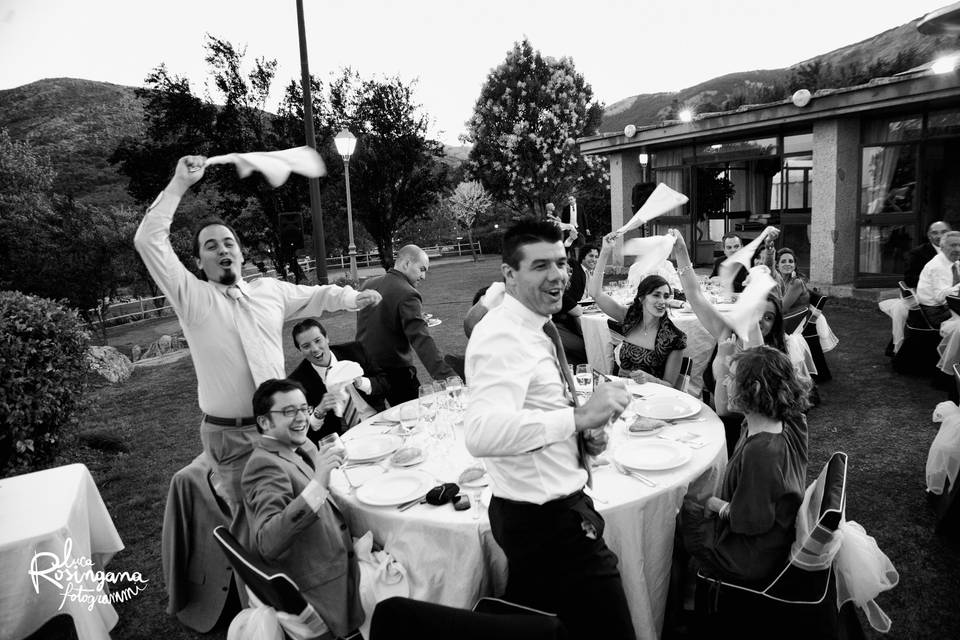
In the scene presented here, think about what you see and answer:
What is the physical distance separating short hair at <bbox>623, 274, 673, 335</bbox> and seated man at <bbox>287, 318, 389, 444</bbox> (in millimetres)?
2207

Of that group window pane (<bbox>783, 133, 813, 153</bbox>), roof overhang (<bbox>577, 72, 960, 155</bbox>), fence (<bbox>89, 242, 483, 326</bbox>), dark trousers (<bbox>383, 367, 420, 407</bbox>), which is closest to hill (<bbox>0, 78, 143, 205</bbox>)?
fence (<bbox>89, 242, 483, 326</bbox>)

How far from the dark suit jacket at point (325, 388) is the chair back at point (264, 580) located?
1860mm

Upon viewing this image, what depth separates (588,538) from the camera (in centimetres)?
199

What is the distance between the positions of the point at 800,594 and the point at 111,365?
36.8ft

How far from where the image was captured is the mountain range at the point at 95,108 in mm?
44469

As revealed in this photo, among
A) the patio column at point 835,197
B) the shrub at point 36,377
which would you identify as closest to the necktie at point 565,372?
the shrub at point 36,377

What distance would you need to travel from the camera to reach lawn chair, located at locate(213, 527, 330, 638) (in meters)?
2.04

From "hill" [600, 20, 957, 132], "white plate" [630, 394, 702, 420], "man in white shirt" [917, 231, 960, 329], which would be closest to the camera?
"white plate" [630, 394, 702, 420]

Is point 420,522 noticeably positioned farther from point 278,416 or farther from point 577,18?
point 577,18

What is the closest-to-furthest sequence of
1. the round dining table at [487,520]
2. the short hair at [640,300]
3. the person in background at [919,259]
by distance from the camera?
1. the round dining table at [487,520]
2. the short hair at [640,300]
3. the person in background at [919,259]

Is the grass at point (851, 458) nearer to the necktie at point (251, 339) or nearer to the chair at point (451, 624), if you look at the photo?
the necktie at point (251, 339)

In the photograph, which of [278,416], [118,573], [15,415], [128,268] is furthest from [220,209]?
[278,416]

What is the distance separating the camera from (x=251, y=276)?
25.0 metres
